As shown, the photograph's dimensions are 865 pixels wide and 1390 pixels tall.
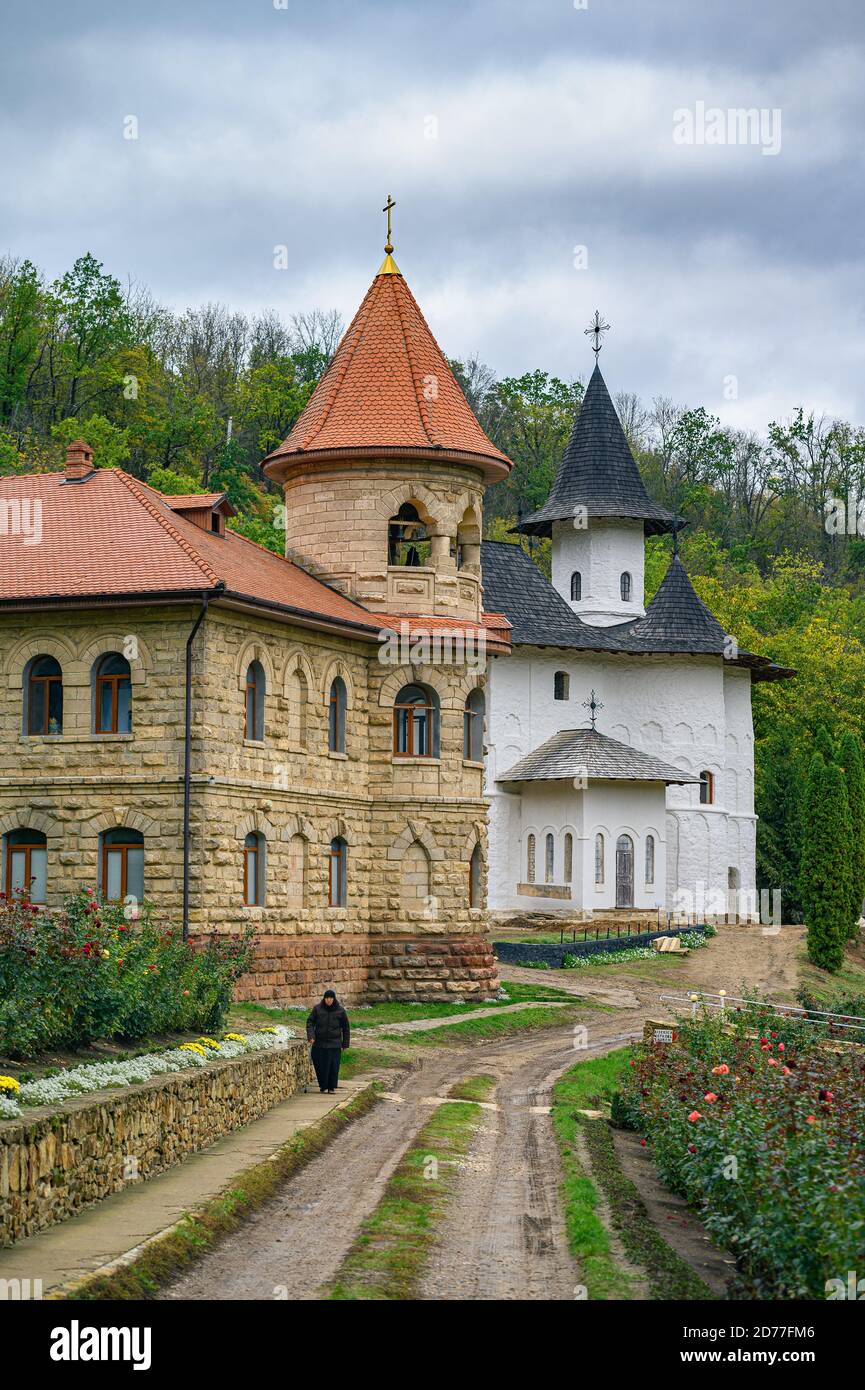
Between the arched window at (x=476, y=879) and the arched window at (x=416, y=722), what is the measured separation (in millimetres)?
2325

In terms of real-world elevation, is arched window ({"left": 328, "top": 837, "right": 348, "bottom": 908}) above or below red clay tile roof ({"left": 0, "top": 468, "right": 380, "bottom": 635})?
below

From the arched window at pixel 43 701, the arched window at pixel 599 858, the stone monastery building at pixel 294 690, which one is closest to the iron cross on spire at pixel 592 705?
the arched window at pixel 599 858

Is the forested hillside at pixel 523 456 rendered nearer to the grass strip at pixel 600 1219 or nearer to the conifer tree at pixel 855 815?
the conifer tree at pixel 855 815

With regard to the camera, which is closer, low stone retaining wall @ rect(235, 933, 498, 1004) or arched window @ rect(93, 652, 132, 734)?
arched window @ rect(93, 652, 132, 734)

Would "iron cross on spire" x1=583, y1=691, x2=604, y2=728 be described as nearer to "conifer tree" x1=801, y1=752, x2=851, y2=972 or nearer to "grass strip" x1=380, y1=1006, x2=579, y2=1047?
"conifer tree" x1=801, y1=752, x2=851, y2=972

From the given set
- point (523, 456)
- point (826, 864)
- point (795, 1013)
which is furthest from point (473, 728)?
point (523, 456)

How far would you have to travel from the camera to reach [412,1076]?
26781 mm

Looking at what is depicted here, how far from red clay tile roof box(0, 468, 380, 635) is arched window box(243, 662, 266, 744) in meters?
1.32

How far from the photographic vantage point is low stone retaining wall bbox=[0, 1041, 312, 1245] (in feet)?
42.7

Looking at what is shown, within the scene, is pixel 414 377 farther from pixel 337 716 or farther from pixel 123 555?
pixel 123 555

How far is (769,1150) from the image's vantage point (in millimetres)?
13461

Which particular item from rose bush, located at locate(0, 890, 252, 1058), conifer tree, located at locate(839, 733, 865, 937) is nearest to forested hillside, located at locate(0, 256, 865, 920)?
conifer tree, located at locate(839, 733, 865, 937)

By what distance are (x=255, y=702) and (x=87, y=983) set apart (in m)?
14.0
